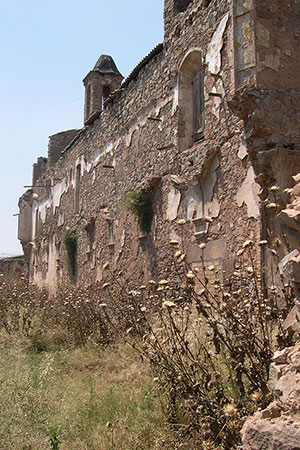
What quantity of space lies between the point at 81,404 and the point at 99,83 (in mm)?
14047

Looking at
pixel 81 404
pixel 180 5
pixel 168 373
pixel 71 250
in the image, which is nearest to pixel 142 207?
pixel 180 5

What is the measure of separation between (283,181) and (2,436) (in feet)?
14.7

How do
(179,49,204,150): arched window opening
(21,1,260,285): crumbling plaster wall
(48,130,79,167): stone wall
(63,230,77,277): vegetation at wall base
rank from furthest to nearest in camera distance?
(48,130,79,167): stone wall
(63,230,77,277): vegetation at wall base
(179,49,204,150): arched window opening
(21,1,260,285): crumbling plaster wall

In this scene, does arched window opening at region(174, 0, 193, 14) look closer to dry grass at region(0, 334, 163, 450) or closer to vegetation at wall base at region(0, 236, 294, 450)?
vegetation at wall base at region(0, 236, 294, 450)

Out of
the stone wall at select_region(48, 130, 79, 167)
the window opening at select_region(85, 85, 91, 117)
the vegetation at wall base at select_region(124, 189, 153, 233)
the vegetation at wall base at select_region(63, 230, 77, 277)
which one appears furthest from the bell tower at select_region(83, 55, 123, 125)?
the vegetation at wall base at select_region(124, 189, 153, 233)

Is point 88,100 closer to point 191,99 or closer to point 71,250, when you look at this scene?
point 71,250

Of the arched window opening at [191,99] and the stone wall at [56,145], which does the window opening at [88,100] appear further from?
the arched window opening at [191,99]

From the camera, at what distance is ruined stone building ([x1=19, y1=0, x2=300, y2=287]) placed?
21.6 feet

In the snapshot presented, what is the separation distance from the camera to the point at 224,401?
352 centimetres

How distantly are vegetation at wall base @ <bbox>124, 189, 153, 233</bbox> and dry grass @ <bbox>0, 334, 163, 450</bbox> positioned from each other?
3768 mm

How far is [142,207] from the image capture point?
10164 mm

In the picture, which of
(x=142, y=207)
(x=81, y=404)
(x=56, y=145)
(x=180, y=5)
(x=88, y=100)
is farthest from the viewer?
(x=56, y=145)

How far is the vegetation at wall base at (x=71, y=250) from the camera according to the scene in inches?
606

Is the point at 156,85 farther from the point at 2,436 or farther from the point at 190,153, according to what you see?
the point at 2,436
